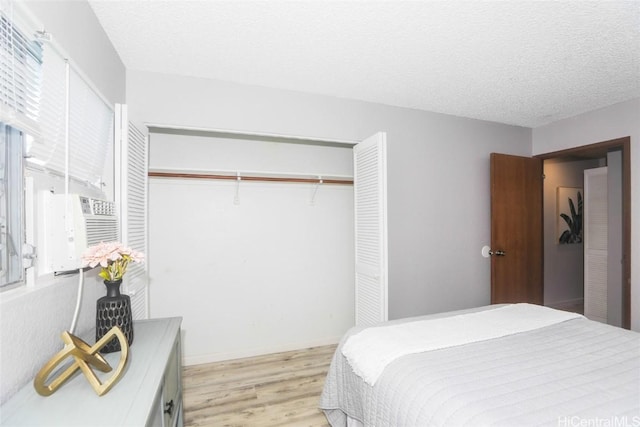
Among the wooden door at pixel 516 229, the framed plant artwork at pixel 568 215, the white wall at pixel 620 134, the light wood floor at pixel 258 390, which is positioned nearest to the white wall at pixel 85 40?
the light wood floor at pixel 258 390

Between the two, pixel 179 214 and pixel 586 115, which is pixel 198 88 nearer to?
pixel 179 214

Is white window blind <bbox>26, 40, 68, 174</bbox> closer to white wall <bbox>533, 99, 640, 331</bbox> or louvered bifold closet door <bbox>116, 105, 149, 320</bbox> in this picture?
louvered bifold closet door <bbox>116, 105, 149, 320</bbox>

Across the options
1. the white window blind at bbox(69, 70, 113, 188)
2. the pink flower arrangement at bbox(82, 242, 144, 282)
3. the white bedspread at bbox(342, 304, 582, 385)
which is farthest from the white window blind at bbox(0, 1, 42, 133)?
the white bedspread at bbox(342, 304, 582, 385)

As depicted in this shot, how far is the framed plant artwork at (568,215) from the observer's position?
176 inches

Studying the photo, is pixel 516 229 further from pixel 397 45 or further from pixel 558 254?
pixel 397 45

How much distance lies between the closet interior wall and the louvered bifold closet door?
57 centimetres

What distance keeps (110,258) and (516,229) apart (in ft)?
12.2

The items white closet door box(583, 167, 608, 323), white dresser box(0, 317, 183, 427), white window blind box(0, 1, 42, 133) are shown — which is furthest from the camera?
white closet door box(583, 167, 608, 323)

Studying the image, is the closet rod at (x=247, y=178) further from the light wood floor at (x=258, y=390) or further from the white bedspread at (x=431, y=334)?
the light wood floor at (x=258, y=390)

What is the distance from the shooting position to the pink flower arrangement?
1.17m

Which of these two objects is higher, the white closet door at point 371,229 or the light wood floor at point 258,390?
the white closet door at point 371,229

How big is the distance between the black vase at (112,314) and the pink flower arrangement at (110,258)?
1.7 inches

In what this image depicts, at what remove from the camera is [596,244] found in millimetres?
3740

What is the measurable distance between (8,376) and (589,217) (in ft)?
18.0
